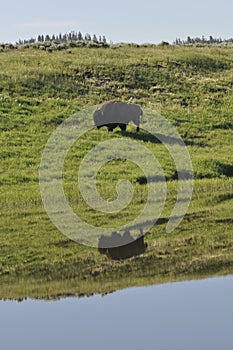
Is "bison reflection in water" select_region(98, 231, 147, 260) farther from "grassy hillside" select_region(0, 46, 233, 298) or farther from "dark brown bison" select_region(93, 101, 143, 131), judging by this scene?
"dark brown bison" select_region(93, 101, 143, 131)

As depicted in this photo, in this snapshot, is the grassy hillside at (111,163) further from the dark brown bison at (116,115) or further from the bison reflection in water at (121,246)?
Answer: the dark brown bison at (116,115)

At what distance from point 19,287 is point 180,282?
2672mm

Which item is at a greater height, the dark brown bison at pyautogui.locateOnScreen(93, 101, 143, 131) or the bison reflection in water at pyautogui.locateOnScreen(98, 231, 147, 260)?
the dark brown bison at pyautogui.locateOnScreen(93, 101, 143, 131)

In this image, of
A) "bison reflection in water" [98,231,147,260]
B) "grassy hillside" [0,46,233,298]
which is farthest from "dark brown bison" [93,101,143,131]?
"bison reflection in water" [98,231,147,260]

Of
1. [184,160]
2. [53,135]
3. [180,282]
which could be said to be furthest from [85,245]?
[53,135]

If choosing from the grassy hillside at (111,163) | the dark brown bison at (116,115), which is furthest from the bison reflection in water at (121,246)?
the dark brown bison at (116,115)

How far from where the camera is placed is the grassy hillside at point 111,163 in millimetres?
14453

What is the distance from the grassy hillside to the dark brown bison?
0.40 m

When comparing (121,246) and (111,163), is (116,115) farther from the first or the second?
(121,246)

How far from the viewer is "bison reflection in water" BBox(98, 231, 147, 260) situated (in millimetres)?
15773

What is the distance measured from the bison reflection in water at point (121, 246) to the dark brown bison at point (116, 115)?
12097 millimetres

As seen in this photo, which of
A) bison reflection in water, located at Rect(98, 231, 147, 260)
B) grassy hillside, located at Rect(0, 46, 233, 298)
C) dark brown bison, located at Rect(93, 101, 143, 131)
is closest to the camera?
grassy hillside, located at Rect(0, 46, 233, 298)

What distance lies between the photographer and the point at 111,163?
25.9m

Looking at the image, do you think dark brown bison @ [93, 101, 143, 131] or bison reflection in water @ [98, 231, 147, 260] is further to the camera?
dark brown bison @ [93, 101, 143, 131]
